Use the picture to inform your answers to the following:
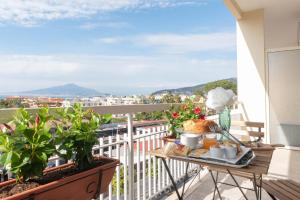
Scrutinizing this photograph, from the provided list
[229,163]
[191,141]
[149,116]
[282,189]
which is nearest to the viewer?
[229,163]

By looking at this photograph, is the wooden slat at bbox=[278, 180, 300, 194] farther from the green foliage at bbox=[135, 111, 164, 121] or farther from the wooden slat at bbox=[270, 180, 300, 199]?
the green foliage at bbox=[135, 111, 164, 121]

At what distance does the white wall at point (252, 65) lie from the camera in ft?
16.8

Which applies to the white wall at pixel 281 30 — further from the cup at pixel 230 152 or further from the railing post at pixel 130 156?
the cup at pixel 230 152

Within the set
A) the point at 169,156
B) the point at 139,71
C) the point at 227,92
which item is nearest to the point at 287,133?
the point at 227,92

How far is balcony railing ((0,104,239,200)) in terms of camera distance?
1.88 m

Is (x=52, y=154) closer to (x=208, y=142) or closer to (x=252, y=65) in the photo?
(x=208, y=142)

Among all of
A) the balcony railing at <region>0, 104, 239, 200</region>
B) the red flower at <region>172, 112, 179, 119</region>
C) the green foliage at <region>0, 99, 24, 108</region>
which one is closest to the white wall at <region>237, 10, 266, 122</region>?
the balcony railing at <region>0, 104, 239, 200</region>

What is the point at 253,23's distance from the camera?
5207 millimetres

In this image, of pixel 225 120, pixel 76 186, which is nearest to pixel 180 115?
pixel 225 120

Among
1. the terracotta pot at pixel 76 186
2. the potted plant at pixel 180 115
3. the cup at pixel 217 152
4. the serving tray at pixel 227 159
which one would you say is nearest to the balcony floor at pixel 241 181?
the potted plant at pixel 180 115

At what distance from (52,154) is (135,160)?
1.52 meters

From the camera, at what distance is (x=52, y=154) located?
41.3 inches

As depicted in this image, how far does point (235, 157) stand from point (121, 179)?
125 cm

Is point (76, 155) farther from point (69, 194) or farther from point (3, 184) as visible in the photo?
point (3, 184)
